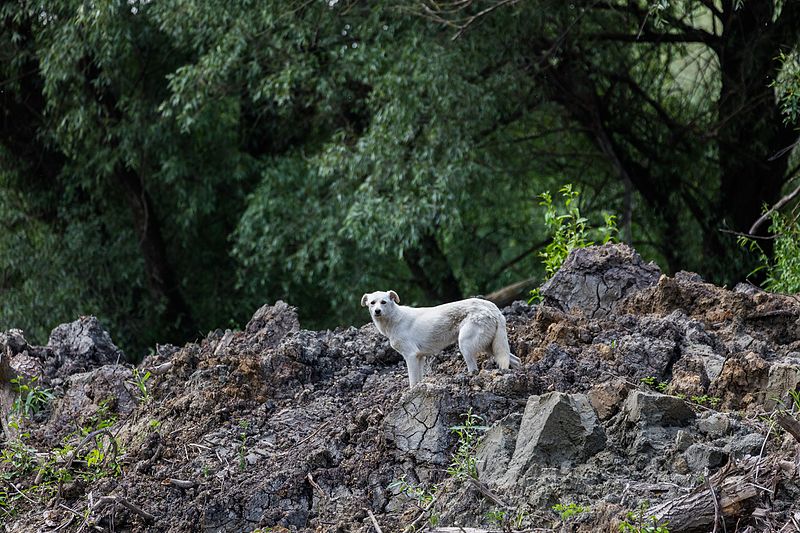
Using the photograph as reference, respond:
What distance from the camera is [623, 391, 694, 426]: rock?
20.0 ft

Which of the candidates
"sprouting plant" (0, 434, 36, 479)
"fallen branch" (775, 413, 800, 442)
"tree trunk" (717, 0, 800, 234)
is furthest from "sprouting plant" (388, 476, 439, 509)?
"tree trunk" (717, 0, 800, 234)

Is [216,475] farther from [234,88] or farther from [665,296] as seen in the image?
[234,88]

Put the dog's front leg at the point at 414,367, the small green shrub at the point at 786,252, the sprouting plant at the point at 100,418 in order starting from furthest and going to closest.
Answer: the small green shrub at the point at 786,252 < the sprouting plant at the point at 100,418 < the dog's front leg at the point at 414,367

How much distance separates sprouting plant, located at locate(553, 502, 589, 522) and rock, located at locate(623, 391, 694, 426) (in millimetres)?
730

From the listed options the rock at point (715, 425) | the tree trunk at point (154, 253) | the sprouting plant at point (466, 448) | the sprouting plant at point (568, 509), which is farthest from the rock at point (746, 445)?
the tree trunk at point (154, 253)

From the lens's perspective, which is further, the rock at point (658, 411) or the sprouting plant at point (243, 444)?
the sprouting plant at point (243, 444)

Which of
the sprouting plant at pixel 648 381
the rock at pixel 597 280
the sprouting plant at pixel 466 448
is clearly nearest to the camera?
the sprouting plant at pixel 466 448

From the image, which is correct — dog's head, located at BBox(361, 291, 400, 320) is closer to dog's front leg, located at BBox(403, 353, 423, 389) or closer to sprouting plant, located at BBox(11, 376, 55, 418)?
dog's front leg, located at BBox(403, 353, 423, 389)

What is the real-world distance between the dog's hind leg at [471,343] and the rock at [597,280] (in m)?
1.68

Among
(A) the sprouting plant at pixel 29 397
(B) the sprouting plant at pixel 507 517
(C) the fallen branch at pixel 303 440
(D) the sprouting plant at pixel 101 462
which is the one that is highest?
(A) the sprouting plant at pixel 29 397

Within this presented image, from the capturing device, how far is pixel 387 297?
7.53 meters

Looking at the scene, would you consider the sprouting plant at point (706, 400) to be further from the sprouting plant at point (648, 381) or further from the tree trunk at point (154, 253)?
the tree trunk at point (154, 253)

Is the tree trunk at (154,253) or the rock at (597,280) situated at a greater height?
the tree trunk at (154,253)

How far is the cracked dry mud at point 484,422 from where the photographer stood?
5.75 m
